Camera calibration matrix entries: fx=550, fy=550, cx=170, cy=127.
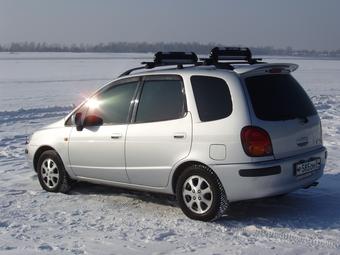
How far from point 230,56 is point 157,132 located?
4.85ft

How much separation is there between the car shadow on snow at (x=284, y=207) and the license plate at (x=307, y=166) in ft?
1.64

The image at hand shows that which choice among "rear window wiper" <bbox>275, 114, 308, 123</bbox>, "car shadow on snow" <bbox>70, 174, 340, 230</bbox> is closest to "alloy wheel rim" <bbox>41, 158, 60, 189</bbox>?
"car shadow on snow" <bbox>70, 174, 340, 230</bbox>

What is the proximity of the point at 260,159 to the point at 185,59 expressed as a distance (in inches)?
84.8

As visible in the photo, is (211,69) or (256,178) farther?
(211,69)

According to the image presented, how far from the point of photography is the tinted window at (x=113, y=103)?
6.60 m

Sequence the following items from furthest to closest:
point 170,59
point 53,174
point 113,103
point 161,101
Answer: point 53,174 < point 170,59 < point 113,103 < point 161,101

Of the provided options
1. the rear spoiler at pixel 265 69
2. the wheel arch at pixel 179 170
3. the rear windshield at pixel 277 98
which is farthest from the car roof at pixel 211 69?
the wheel arch at pixel 179 170

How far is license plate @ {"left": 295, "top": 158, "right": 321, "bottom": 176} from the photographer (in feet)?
19.0

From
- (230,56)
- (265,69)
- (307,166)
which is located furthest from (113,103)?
(307,166)

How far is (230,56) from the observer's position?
6840mm

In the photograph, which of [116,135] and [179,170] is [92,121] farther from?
[179,170]

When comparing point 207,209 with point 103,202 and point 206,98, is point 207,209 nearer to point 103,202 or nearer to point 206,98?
point 206,98

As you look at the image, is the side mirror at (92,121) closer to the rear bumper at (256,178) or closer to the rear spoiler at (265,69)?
the rear bumper at (256,178)

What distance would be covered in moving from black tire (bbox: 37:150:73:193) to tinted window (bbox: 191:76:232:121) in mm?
2382
